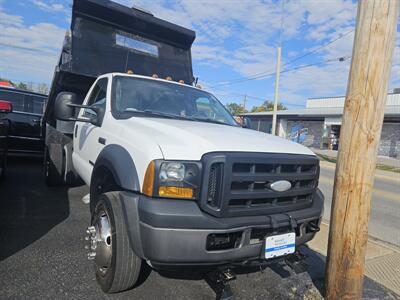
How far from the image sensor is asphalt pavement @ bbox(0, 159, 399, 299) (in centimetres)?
285

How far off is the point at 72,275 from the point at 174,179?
62.1 inches

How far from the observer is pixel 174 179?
2.38 metres

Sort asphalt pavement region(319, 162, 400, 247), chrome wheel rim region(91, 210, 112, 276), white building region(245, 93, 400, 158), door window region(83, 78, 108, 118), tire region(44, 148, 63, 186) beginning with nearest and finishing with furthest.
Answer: chrome wheel rim region(91, 210, 112, 276) < door window region(83, 78, 108, 118) < asphalt pavement region(319, 162, 400, 247) < tire region(44, 148, 63, 186) < white building region(245, 93, 400, 158)

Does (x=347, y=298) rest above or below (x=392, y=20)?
below

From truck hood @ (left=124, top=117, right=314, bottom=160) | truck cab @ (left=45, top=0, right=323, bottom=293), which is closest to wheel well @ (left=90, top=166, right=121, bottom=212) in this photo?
truck cab @ (left=45, top=0, right=323, bottom=293)

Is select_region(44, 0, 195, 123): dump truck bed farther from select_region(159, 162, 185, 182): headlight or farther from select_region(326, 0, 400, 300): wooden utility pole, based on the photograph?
select_region(326, 0, 400, 300): wooden utility pole

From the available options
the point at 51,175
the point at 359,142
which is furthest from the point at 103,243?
the point at 51,175

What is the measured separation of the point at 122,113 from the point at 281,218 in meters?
1.97

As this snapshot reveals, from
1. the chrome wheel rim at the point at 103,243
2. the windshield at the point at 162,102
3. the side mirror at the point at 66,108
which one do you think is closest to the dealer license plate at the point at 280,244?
the chrome wheel rim at the point at 103,243

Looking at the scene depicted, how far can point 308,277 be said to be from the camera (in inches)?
134

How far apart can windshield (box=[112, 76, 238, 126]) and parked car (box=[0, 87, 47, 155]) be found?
5.14 meters

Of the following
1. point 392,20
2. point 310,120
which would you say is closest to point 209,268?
Answer: point 392,20

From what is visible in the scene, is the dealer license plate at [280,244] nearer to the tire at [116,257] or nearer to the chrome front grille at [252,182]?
the chrome front grille at [252,182]

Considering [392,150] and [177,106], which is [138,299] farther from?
[392,150]
